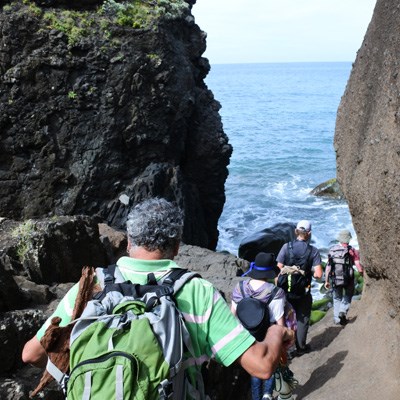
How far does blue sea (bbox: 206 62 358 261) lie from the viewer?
1319 inches

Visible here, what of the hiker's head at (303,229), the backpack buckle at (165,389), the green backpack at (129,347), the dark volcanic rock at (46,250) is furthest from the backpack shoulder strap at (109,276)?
the dark volcanic rock at (46,250)

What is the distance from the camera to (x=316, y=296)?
1819 cm

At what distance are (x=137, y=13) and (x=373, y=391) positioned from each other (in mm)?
15034

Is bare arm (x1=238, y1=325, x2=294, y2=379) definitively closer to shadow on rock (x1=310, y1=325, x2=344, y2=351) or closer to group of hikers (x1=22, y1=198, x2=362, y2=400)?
group of hikers (x1=22, y1=198, x2=362, y2=400)

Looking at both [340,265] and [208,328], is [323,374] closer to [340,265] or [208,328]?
[340,265]

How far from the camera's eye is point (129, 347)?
249cm

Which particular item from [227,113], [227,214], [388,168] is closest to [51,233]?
[388,168]

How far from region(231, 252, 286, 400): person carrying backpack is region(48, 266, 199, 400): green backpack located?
10.0 feet

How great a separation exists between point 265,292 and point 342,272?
3781mm

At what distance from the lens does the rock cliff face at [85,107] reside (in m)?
17.3

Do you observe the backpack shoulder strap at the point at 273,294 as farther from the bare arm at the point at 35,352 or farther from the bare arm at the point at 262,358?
the bare arm at the point at 35,352

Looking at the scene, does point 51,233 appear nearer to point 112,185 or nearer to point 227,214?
point 112,185

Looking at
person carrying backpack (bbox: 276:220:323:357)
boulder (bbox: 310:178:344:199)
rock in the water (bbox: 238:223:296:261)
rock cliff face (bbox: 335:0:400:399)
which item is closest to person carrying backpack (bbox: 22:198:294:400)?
rock cliff face (bbox: 335:0:400:399)

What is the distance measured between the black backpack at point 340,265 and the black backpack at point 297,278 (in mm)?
1109
